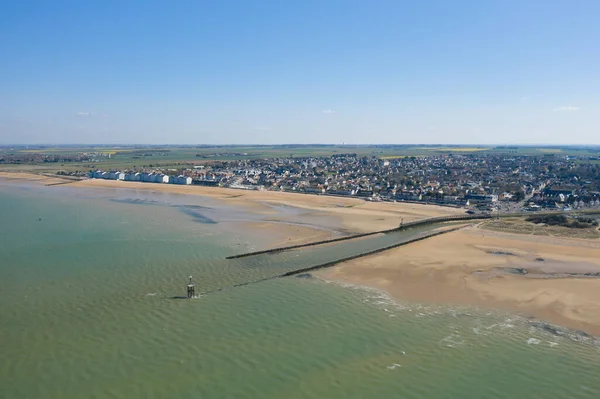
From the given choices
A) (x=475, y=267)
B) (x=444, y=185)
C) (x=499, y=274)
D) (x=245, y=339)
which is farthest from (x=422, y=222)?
(x=444, y=185)

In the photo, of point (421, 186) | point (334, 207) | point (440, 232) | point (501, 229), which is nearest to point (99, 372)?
point (440, 232)

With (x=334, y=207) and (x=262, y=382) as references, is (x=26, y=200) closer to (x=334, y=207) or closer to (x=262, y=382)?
(x=334, y=207)

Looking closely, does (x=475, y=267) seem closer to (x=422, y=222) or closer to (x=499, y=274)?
(x=499, y=274)

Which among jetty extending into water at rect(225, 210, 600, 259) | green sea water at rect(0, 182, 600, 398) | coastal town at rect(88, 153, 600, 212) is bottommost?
green sea water at rect(0, 182, 600, 398)

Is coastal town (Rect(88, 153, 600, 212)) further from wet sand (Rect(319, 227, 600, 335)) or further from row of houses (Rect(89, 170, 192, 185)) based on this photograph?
wet sand (Rect(319, 227, 600, 335))

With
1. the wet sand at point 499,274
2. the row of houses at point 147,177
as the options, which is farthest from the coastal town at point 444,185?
the wet sand at point 499,274

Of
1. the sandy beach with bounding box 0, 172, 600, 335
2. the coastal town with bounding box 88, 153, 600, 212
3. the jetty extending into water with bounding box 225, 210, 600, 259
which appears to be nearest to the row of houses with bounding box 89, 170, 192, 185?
the coastal town with bounding box 88, 153, 600, 212

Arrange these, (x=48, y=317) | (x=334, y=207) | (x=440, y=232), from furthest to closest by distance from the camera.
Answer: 1. (x=334, y=207)
2. (x=440, y=232)
3. (x=48, y=317)
